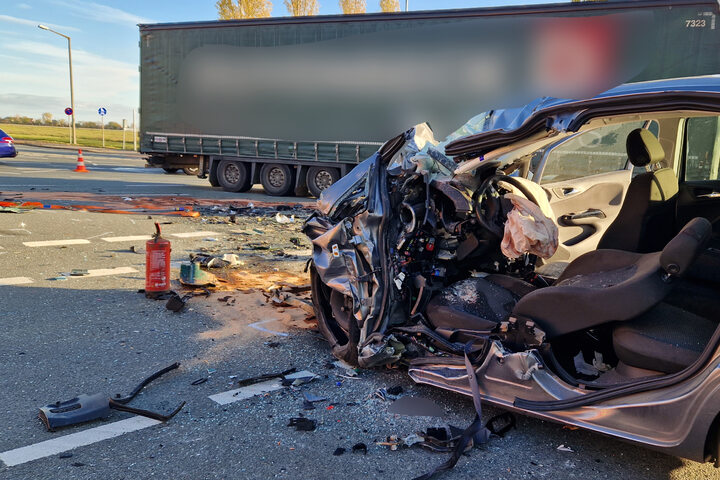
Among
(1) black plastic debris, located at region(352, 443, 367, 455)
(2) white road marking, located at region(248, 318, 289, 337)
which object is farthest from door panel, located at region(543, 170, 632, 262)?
(1) black plastic debris, located at region(352, 443, 367, 455)

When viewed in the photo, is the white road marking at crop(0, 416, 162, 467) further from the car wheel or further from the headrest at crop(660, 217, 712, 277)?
the headrest at crop(660, 217, 712, 277)

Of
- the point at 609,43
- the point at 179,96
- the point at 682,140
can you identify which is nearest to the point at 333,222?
the point at 682,140

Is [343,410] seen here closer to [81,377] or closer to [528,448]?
[528,448]

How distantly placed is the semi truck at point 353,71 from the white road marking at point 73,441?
8435 mm

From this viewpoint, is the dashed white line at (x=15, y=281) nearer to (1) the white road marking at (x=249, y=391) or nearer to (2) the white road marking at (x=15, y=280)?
(2) the white road marking at (x=15, y=280)

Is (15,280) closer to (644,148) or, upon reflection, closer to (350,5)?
(644,148)

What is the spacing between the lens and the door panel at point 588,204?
216 inches

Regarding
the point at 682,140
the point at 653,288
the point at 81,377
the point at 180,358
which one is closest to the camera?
the point at 653,288

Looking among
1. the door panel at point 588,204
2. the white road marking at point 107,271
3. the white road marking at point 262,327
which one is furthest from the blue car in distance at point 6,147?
the door panel at point 588,204

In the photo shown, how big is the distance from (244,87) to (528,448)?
14408 mm

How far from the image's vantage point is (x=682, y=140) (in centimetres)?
480

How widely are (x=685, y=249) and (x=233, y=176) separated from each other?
15264mm

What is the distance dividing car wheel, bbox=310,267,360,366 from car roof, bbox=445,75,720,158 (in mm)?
1398

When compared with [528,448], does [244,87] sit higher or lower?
higher
